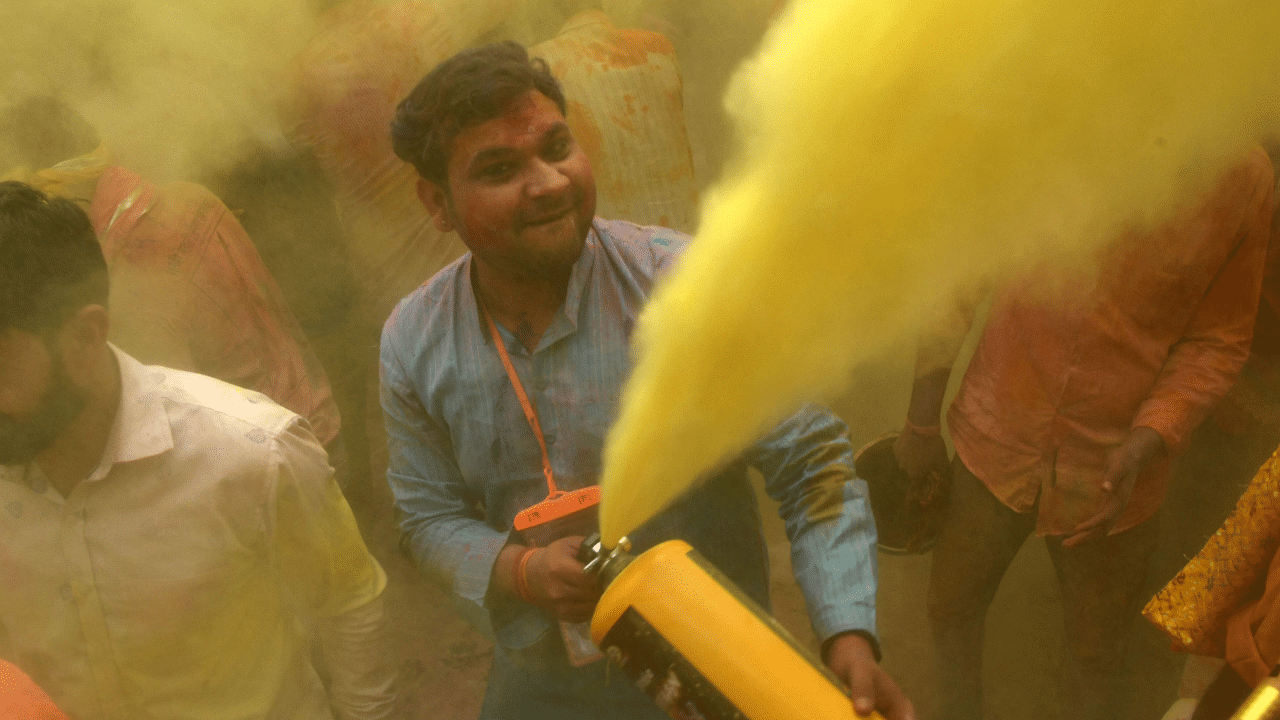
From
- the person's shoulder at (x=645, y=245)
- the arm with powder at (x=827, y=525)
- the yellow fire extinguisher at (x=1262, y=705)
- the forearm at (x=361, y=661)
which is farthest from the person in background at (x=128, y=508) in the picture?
the yellow fire extinguisher at (x=1262, y=705)

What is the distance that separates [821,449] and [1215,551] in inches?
26.4

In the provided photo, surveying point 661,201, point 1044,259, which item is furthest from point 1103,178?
point 661,201

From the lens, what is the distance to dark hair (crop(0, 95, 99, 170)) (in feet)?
5.64

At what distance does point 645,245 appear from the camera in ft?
4.70

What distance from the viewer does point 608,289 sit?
139cm

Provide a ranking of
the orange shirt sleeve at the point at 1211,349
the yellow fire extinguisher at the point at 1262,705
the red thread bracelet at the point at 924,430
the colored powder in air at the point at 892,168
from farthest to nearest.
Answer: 1. the red thread bracelet at the point at 924,430
2. the orange shirt sleeve at the point at 1211,349
3. the colored powder in air at the point at 892,168
4. the yellow fire extinguisher at the point at 1262,705

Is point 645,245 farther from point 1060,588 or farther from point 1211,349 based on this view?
point 1060,588

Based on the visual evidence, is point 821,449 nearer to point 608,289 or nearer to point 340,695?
point 608,289

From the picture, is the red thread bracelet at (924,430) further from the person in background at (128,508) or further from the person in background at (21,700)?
the person in background at (21,700)

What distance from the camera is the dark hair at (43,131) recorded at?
5.64ft

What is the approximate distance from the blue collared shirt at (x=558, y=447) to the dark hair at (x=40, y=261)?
52 cm

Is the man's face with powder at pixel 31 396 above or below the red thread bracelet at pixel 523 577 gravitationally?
above

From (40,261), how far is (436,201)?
2.15ft

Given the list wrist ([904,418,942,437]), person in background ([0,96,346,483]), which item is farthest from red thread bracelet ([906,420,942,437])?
person in background ([0,96,346,483])
